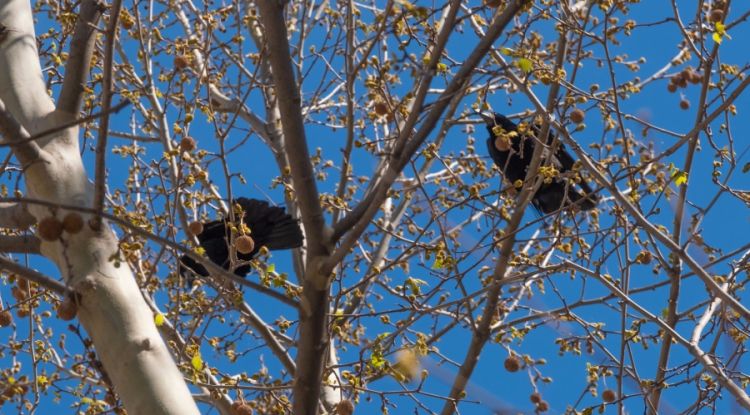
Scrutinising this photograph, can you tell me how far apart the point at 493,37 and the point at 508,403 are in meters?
0.81

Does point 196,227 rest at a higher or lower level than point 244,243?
higher

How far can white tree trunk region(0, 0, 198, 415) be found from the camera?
2398mm

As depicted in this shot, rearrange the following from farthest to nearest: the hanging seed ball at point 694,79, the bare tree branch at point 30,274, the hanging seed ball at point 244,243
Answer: the hanging seed ball at point 694,79, the hanging seed ball at point 244,243, the bare tree branch at point 30,274

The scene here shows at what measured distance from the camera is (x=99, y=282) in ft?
8.27

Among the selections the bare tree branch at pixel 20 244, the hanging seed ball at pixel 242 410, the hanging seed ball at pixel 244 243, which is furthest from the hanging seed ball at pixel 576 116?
the bare tree branch at pixel 20 244

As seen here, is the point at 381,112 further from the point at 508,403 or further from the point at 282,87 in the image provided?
the point at 508,403

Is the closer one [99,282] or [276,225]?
[99,282]

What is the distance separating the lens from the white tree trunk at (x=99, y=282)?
2398 millimetres

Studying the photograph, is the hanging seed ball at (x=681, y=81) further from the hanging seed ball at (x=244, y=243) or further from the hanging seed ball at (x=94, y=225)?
the hanging seed ball at (x=94, y=225)

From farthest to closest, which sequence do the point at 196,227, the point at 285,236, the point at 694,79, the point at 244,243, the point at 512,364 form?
the point at 285,236 < the point at 694,79 < the point at 512,364 < the point at 196,227 < the point at 244,243

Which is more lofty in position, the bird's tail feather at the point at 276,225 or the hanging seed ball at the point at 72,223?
the bird's tail feather at the point at 276,225

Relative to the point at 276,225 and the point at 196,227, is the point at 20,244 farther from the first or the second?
the point at 276,225

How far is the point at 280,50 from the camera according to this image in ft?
7.66

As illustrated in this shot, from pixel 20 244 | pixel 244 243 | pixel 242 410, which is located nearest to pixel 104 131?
pixel 20 244
